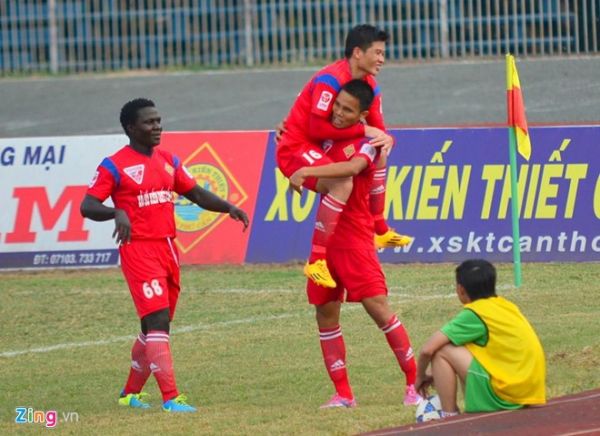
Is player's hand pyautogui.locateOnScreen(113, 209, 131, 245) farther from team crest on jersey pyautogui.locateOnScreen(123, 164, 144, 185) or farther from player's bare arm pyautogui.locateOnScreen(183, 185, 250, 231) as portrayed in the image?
player's bare arm pyautogui.locateOnScreen(183, 185, 250, 231)

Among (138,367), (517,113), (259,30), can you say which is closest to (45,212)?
(517,113)

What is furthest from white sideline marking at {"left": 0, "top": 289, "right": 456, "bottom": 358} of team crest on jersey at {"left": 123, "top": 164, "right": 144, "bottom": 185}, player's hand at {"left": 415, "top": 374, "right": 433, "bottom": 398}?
player's hand at {"left": 415, "top": 374, "right": 433, "bottom": 398}

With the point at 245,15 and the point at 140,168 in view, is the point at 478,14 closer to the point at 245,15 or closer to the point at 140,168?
the point at 245,15

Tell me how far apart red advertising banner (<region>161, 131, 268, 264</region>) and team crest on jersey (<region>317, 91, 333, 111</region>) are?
328 inches

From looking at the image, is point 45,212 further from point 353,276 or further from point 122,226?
point 353,276

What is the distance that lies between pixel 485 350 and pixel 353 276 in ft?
5.34

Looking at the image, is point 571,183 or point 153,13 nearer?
point 571,183

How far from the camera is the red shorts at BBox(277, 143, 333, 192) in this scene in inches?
396

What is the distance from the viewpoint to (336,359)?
1027 centimetres

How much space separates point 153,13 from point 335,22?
11.4 feet

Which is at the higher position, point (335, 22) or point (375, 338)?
point (335, 22)

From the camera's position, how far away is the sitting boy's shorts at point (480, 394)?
28.5 feet

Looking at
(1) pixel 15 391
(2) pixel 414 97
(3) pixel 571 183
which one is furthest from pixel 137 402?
(2) pixel 414 97

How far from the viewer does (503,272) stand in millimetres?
16703
